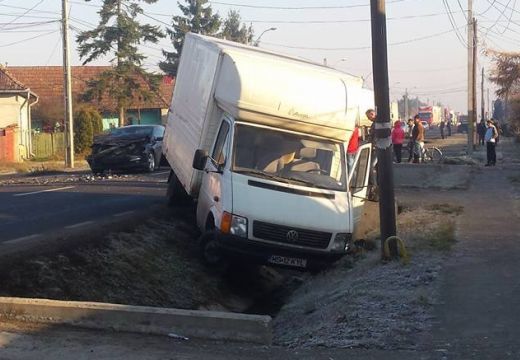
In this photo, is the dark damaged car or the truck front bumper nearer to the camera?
the truck front bumper

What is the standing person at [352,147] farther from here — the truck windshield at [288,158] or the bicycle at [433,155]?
the bicycle at [433,155]

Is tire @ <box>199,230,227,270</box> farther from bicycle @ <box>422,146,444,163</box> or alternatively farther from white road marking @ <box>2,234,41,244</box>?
bicycle @ <box>422,146,444,163</box>

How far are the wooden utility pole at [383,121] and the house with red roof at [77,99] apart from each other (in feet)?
161

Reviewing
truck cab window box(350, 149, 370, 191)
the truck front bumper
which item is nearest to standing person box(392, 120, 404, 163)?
truck cab window box(350, 149, 370, 191)

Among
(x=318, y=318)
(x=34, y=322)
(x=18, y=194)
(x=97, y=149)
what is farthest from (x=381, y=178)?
(x=97, y=149)

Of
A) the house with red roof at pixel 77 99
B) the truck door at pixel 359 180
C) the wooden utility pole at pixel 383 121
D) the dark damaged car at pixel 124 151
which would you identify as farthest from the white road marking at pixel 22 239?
the house with red roof at pixel 77 99

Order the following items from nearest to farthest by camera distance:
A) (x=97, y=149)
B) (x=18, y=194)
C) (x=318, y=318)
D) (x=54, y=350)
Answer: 1. (x=54, y=350)
2. (x=318, y=318)
3. (x=18, y=194)
4. (x=97, y=149)

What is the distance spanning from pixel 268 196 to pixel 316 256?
42.4 inches

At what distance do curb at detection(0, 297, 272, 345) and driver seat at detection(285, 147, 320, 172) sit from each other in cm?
392

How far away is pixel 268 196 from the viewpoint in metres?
10.8

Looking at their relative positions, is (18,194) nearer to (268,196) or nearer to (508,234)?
(268,196)

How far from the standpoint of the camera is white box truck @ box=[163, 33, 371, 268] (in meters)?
10.8

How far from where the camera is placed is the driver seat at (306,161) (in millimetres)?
11359

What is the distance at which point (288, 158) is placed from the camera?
11.4m
